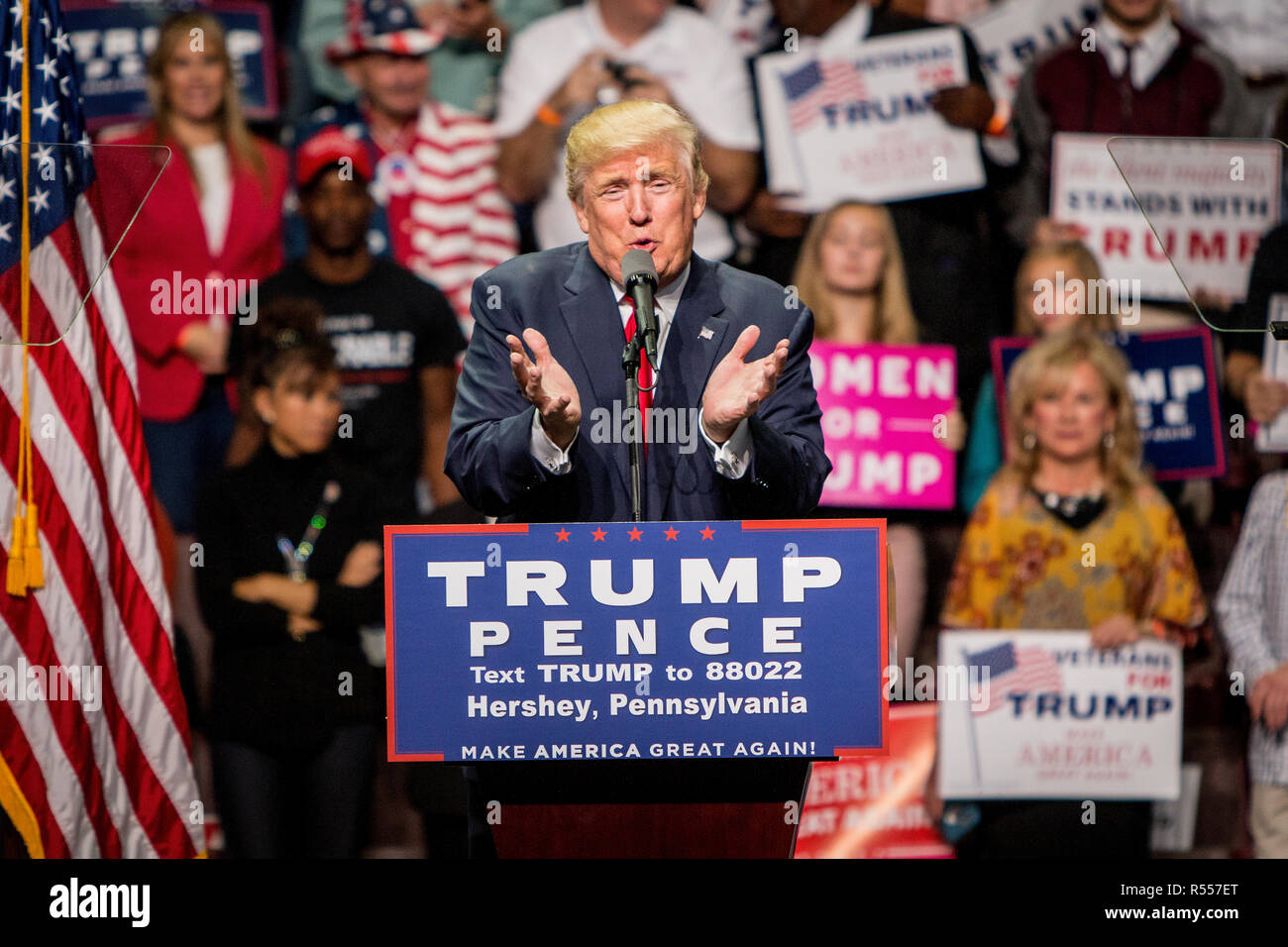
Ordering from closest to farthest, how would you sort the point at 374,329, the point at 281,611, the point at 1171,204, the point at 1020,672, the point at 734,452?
1. the point at 734,452
2. the point at 1171,204
3. the point at 281,611
4. the point at 1020,672
5. the point at 374,329

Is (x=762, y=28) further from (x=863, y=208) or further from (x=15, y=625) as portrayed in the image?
(x=15, y=625)

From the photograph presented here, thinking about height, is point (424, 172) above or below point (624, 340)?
above

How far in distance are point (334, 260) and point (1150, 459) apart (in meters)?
3.14

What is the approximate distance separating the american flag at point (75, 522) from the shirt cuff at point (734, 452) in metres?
1.97

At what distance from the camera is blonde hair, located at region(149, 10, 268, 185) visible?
619 centimetres

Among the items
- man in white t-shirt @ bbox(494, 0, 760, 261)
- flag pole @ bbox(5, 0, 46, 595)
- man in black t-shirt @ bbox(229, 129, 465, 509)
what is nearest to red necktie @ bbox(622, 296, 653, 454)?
flag pole @ bbox(5, 0, 46, 595)

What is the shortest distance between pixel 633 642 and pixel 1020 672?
2998 mm

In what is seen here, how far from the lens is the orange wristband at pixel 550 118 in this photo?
6.18m

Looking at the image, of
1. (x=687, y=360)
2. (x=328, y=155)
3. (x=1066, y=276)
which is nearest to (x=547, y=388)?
(x=687, y=360)

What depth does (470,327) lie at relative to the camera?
631 centimetres

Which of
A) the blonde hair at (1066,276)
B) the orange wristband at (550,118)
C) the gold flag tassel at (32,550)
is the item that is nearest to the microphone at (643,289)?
the gold flag tassel at (32,550)

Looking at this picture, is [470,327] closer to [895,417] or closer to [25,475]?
[895,417]

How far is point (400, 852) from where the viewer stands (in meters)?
5.93

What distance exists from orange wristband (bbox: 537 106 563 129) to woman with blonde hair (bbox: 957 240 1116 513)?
6.01 ft
